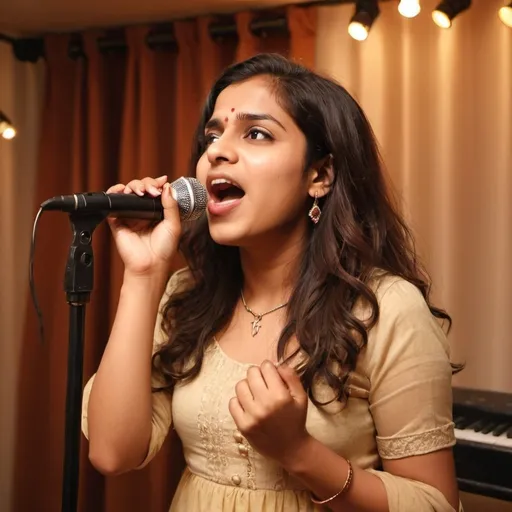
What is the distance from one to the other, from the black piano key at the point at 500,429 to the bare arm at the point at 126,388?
1197 millimetres

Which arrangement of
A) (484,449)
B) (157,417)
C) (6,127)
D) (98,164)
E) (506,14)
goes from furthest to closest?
(98,164), (6,127), (506,14), (484,449), (157,417)

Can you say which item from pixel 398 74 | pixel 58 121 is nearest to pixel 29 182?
pixel 58 121

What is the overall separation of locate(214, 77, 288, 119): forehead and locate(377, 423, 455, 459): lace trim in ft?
2.10

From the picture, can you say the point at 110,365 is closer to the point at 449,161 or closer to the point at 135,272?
the point at 135,272

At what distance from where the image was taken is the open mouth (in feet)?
4.28

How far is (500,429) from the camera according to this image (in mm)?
2055

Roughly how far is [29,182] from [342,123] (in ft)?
7.34

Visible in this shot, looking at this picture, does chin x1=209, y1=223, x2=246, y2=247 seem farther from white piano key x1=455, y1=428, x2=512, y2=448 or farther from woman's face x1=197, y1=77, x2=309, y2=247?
white piano key x1=455, y1=428, x2=512, y2=448

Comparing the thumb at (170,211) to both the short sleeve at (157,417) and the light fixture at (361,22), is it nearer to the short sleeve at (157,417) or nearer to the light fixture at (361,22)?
the short sleeve at (157,417)

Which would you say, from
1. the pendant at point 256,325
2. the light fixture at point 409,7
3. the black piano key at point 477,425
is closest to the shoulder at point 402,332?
the pendant at point 256,325

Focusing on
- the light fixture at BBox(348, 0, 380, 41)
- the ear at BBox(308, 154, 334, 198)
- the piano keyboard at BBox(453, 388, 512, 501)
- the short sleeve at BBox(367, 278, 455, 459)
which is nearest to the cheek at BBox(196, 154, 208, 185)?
the ear at BBox(308, 154, 334, 198)

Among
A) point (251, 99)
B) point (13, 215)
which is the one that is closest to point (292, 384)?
point (251, 99)

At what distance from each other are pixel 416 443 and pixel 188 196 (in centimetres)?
60

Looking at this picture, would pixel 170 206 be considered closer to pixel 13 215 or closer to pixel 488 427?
pixel 488 427
